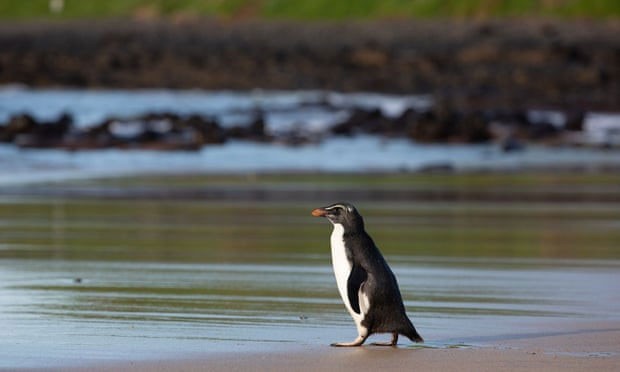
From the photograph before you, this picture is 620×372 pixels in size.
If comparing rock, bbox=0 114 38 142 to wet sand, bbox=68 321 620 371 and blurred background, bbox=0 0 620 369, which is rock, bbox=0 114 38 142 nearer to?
blurred background, bbox=0 0 620 369

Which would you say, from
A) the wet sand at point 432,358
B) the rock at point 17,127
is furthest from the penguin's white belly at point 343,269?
the rock at point 17,127

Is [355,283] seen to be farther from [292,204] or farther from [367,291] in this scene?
[292,204]

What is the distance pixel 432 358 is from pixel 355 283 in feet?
2.05

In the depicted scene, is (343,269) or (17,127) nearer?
(343,269)

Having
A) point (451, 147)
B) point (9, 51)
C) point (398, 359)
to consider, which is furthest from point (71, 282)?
point (9, 51)

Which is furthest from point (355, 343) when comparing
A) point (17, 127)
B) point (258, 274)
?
point (17, 127)

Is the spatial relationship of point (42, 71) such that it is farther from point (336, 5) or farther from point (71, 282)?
point (71, 282)

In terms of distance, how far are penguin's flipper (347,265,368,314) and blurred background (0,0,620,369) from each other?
276mm

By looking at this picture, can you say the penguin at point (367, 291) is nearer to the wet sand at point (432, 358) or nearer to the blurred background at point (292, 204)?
the wet sand at point (432, 358)

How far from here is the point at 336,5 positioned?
93.1 metres

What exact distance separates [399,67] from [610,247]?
46.0m

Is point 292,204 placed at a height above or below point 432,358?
above

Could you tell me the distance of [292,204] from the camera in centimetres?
1598

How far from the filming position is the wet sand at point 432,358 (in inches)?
270
